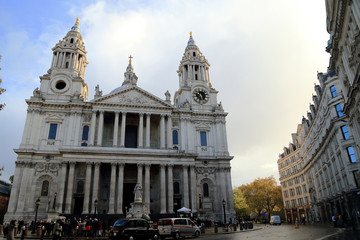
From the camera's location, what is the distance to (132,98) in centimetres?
4316

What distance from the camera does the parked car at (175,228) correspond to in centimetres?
1967

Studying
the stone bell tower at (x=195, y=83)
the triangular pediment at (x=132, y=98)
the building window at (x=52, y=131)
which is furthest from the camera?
the stone bell tower at (x=195, y=83)

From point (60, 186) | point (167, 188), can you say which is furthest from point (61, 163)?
point (167, 188)

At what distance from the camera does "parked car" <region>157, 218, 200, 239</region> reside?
1967 centimetres

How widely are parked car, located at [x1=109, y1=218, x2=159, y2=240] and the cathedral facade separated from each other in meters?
15.8

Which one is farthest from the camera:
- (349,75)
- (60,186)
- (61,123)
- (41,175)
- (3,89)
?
(61,123)

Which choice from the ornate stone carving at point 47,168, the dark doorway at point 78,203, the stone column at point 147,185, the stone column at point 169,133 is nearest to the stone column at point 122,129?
the stone column at point 147,185

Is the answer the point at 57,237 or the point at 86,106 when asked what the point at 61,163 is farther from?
the point at 57,237

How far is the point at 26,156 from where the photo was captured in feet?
122

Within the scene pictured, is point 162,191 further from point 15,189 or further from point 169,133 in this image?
point 15,189

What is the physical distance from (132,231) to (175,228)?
4343 mm

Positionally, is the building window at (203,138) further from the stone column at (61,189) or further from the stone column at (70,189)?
the stone column at (61,189)

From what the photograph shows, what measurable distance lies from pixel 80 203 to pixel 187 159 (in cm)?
1591

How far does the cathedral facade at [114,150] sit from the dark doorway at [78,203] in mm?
126
